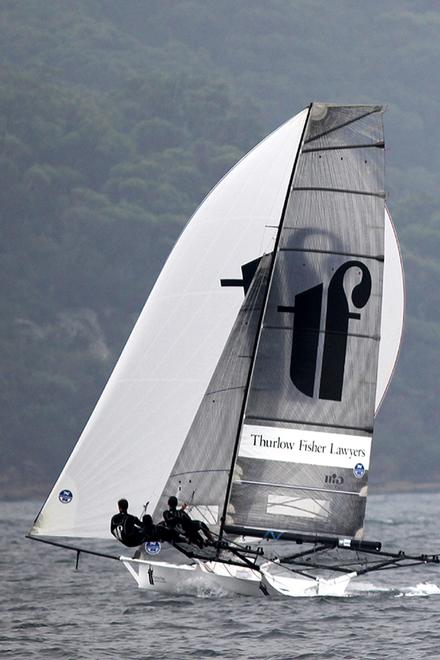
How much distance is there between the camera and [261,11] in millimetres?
139250

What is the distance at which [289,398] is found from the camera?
1817 centimetres

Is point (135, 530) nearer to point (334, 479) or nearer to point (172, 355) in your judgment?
point (172, 355)

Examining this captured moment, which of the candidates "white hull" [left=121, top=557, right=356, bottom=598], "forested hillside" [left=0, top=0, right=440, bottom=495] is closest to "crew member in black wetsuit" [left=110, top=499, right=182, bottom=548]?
"white hull" [left=121, top=557, right=356, bottom=598]

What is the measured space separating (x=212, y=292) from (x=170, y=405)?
146 cm

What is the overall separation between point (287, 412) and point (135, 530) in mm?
2301

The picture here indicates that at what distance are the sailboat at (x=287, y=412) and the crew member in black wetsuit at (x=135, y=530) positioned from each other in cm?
55

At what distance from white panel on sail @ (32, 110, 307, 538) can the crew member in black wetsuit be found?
0.55 m

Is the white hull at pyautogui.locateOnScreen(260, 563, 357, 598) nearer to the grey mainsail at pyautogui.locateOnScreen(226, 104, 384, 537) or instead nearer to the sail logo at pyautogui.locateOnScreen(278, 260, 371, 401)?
the grey mainsail at pyautogui.locateOnScreen(226, 104, 384, 537)

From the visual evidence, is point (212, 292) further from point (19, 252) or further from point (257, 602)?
point (19, 252)

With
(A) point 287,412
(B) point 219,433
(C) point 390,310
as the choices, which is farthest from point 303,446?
(C) point 390,310

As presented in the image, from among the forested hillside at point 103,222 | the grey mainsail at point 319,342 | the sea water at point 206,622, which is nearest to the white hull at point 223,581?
the sea water at point 206,622

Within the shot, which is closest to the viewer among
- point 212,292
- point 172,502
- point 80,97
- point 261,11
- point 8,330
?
point 172,502

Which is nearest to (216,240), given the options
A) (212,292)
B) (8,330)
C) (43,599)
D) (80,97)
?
(212,292)

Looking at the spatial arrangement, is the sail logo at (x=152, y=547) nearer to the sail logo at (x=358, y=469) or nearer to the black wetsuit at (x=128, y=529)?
the black wetsuit at (x=128, y=529)
